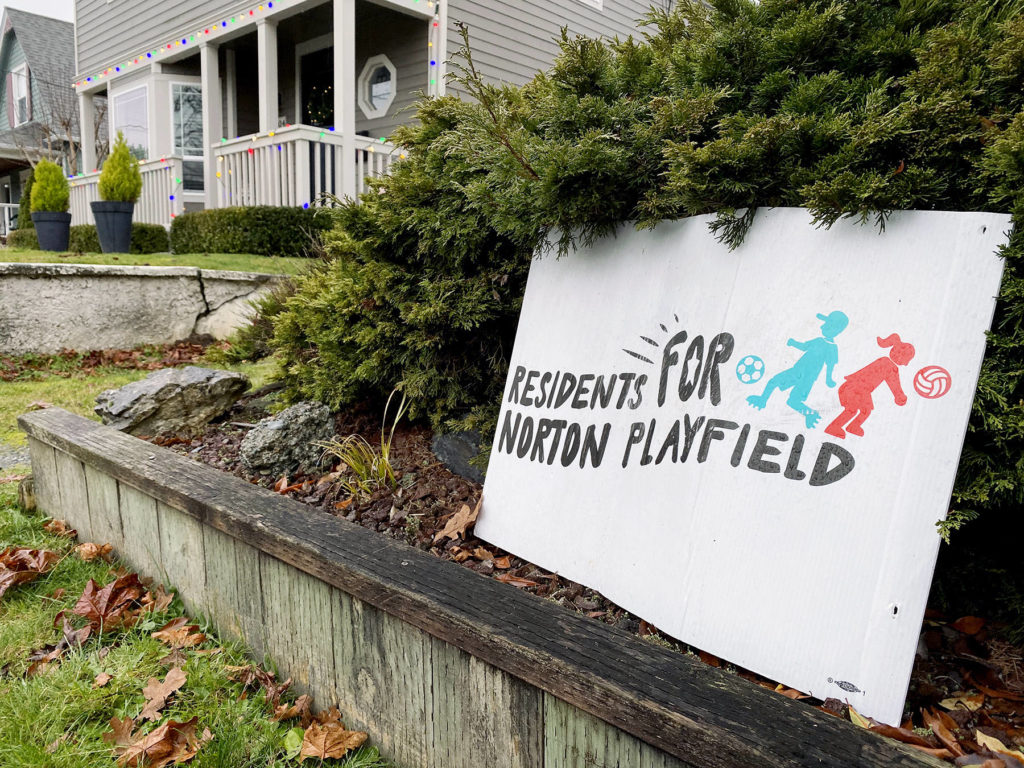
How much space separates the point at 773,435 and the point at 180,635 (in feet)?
6.15

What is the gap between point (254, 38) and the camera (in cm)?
1207

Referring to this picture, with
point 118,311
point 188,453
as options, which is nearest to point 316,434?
point 188,453

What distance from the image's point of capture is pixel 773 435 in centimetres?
157

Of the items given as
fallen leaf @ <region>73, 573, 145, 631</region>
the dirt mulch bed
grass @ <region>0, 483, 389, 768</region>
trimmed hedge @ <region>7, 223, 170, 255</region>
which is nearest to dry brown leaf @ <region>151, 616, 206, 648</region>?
grass @ <region>0, 483, 389, 768</region>

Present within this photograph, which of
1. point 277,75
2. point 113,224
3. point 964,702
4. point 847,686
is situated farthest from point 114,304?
point 964,702

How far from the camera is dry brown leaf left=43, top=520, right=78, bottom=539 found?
296cm

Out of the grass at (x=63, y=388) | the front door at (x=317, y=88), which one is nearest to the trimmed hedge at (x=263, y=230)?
the grass at (x=63, y=388)

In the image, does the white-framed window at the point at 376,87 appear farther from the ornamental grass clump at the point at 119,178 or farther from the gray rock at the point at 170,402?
the gray rock at the point at 170,402

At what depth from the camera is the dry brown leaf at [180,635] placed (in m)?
2.16

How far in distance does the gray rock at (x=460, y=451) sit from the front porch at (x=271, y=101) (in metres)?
5.85

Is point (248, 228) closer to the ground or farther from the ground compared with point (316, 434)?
farther from the ground

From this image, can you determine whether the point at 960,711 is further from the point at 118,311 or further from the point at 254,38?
the point at 254,38

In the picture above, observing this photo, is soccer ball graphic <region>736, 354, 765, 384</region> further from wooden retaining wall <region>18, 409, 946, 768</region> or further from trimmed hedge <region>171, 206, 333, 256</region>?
trimmed hedge <region>171, 206, 333, 256</region>

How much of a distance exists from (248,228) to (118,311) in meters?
2.68
